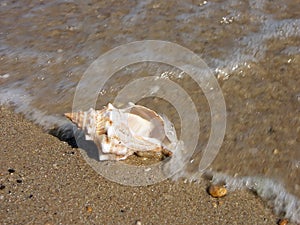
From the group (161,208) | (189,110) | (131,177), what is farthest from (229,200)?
(189,110)

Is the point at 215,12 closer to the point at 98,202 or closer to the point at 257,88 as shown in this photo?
the point at 257,88

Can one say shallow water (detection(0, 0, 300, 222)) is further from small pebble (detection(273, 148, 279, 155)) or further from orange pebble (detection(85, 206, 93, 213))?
orange pebble (detection(85, 206, 93, 213))

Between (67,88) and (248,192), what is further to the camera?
(67,88)

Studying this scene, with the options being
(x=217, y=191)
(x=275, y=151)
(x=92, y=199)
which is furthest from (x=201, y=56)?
(x=92, y=199)

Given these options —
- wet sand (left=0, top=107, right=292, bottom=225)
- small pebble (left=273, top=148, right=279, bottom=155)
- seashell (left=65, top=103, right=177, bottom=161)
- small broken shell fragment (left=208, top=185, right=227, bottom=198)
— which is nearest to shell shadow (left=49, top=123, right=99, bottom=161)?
wet sand (left=0, top=107, right=292, bottom=225)

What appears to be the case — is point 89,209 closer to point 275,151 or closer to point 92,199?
point 92,199

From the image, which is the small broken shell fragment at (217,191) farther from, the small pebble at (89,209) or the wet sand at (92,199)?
the small pebble at (89,209)
